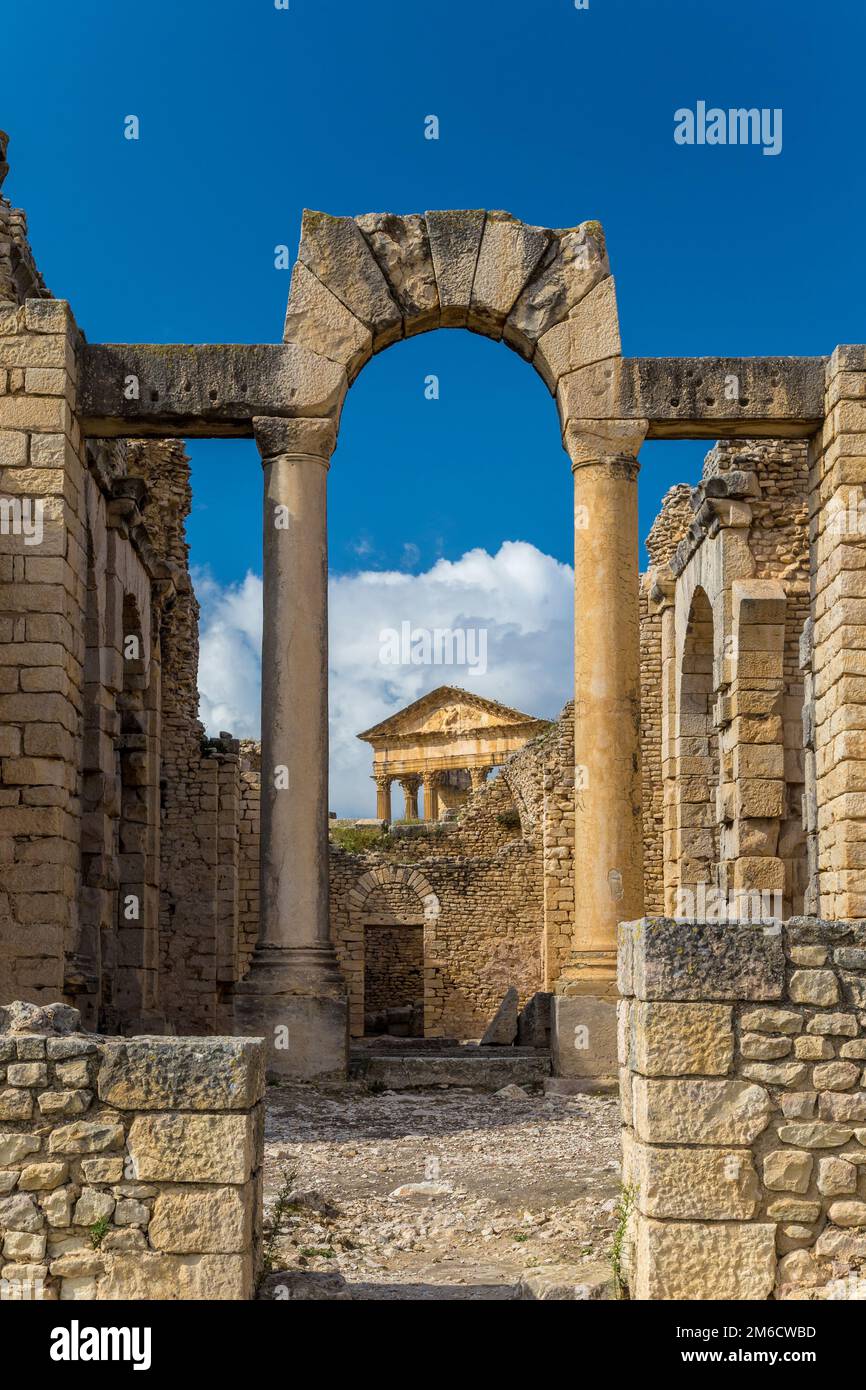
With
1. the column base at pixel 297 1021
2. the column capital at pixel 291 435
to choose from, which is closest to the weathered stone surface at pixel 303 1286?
the column base at pixel 297 1021

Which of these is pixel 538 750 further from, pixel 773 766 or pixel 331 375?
pixel 331 375

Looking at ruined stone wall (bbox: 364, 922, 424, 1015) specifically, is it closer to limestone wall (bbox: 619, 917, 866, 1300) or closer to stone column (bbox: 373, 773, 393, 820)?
stone column (bbox: 373, 773, 393, 820)

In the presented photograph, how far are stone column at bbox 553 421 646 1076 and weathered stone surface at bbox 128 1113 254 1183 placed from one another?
6823mm

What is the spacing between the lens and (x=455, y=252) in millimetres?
12469

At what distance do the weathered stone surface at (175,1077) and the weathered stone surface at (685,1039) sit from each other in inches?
55.6

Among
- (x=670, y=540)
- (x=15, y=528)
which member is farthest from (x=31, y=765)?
(x=670, y=540)

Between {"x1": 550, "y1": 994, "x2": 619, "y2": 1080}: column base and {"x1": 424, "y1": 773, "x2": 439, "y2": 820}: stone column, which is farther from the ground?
{"x1": 424, "y1": 773, "x2": 439, "y2": 820}: stone column

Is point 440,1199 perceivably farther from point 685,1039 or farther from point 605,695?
point 605,695

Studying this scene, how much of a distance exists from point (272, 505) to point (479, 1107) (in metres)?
5.11

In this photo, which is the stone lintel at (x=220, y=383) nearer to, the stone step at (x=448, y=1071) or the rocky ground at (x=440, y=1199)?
the stone step at (x=448, y=1071)

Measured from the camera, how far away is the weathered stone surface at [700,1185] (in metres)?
5.12

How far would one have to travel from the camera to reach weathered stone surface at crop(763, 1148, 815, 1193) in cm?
515

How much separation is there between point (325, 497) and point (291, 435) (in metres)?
0.58

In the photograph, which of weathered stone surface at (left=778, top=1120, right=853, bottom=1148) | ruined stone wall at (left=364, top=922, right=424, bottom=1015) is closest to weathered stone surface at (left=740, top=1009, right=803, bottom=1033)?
weathered stone surface at (left=778, top=1120, right=853, bottom=1148)
